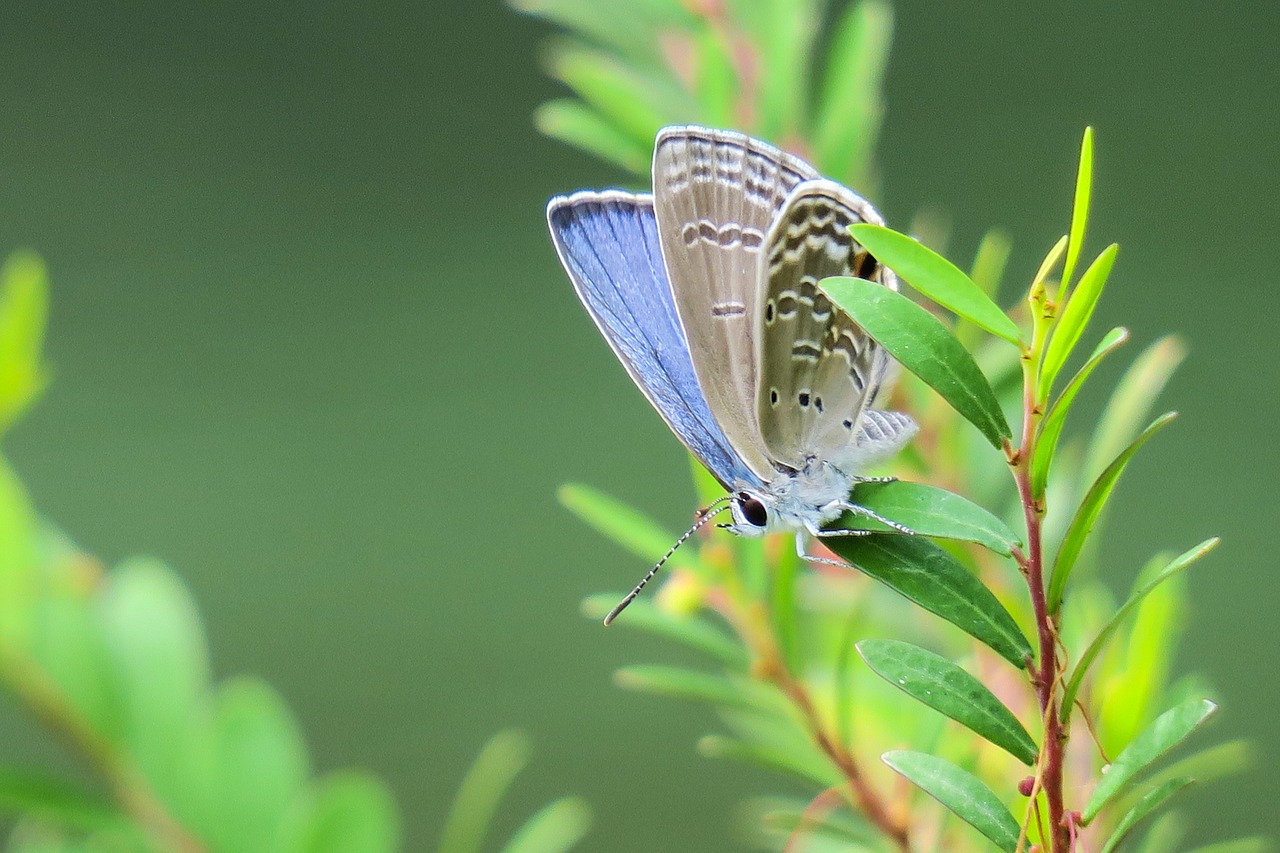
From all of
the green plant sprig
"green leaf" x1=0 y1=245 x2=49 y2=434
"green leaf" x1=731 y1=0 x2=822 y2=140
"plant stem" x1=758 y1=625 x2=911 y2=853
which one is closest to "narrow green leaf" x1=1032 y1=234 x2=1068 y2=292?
the green plant sprig

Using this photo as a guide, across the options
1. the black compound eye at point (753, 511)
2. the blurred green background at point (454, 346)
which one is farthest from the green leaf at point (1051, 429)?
the blurred green background at point (454, 346)

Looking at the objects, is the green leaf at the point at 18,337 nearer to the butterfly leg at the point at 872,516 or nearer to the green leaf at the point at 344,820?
the green leaf at the point at 344,820

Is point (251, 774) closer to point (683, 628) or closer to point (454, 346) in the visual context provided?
point (683, 628)

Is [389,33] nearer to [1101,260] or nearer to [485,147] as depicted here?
[485,147]

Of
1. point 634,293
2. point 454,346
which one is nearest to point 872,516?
point 634,293

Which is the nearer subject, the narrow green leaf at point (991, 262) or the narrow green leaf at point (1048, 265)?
the narrow green leaf at point (1048, 265)

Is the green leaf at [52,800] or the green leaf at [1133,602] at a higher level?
the green leaf at [1133,602]

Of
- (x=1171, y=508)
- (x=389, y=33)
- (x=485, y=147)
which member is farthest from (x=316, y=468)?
(x=1171, y=508)
